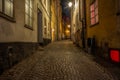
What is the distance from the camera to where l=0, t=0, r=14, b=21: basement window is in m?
5.38

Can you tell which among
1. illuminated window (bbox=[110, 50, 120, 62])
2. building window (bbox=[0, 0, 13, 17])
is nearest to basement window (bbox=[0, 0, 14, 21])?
building window (bbox=[0, 0, 13, 17])

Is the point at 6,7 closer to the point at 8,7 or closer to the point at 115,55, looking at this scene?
the point at 8,7

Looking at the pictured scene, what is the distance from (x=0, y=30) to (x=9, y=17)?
894mm

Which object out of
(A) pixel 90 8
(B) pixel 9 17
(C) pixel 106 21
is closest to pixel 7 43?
(B) pixel 9 17

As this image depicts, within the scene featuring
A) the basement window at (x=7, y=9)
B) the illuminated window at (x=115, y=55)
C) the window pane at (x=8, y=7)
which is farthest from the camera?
the illuminated window at (x=115, y=55)

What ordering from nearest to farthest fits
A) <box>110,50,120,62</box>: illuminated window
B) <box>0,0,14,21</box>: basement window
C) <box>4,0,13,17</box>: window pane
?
<box>0,0,14,21</box>: basement window
<box>4,0,13,17</box>: window pane
<box>110,50,120,62</box>: illuminated window

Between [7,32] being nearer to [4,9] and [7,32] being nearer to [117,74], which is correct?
[4,9]

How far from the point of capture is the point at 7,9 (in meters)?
5.86

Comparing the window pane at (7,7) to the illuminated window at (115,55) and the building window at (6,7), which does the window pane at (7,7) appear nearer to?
the building window at (6,7)

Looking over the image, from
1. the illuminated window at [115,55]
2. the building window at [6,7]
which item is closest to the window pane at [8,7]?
the building window at [6,7]

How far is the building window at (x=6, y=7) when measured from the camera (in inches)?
212

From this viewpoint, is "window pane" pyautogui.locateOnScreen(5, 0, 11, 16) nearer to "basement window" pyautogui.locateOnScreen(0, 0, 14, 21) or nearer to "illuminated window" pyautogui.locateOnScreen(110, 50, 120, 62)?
"basement window" pyautogui.locateOnScreen(0, 0, 14, 21)

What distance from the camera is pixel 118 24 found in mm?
6086

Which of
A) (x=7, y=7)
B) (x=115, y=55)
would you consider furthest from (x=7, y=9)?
(x=115, y=55)
